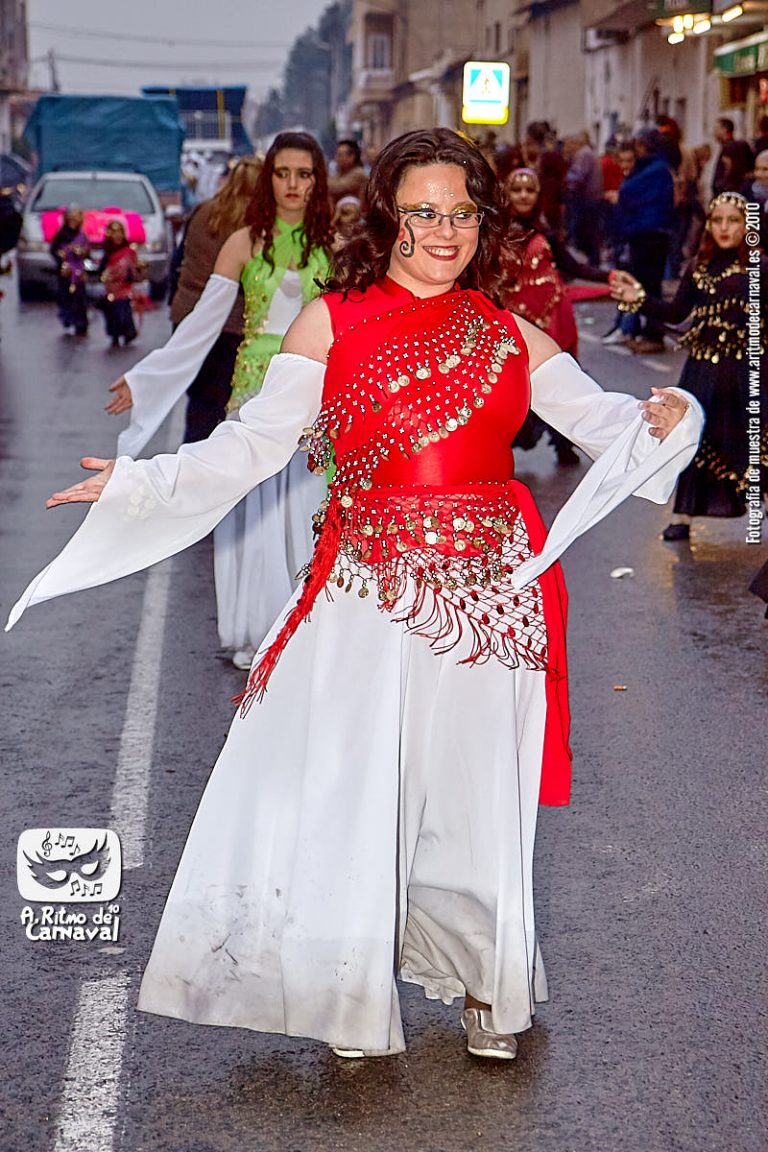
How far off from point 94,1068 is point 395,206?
1956 millimetres

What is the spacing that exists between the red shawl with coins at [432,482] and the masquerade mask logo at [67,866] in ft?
3.88

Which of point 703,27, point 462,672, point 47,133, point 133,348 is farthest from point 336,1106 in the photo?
point 47,133

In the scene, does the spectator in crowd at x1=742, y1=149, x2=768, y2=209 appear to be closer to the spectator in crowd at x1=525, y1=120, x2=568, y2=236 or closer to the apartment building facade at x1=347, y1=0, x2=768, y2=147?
the spectator in crowd at x1=525, y1=120, x2=568, y2=236

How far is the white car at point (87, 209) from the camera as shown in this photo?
27.1 m

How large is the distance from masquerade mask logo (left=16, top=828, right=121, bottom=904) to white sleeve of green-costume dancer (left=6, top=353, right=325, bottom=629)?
1.29 meters

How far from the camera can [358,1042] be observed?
4004 millimetres

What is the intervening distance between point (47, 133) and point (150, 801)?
31.8 metres

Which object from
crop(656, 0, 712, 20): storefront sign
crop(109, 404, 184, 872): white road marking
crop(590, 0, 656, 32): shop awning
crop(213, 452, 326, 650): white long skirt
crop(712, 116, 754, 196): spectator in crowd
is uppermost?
crop(590, 0, 656, 32): shop awning

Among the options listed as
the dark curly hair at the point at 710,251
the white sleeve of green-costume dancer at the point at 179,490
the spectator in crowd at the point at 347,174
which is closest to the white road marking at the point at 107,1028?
the white sleeve of green-costume dancer at the point at 179,490

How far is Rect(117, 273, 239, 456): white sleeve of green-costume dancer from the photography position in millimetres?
6520

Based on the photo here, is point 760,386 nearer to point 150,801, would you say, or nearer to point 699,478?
point 699,478

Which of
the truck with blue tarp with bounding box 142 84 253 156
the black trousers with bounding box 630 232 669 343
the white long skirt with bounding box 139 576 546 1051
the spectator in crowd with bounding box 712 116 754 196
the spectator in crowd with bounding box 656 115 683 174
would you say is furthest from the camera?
the truck with blue tarp with bounding box 142 84 253 156

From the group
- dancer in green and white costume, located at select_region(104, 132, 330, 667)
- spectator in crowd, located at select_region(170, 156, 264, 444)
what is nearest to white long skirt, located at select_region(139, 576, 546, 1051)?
dancer in green and white costume, located at select_region(104, 132, 330, 667)

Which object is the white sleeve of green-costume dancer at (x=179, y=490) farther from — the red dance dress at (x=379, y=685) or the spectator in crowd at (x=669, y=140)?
the spectator in crowd at (x=669, y=140)
